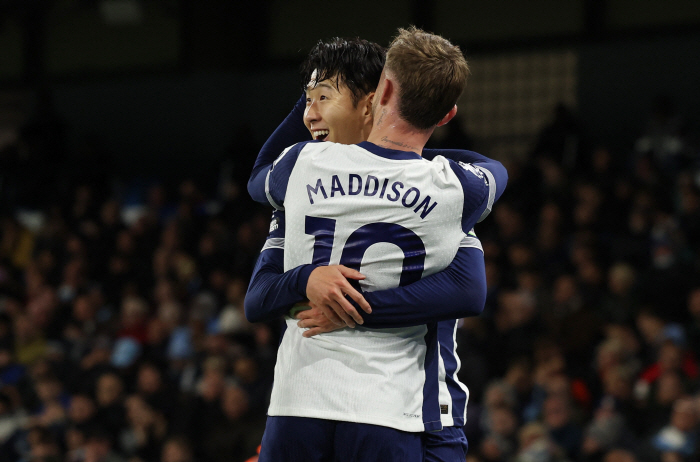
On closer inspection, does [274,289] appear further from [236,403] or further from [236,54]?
[236,54]

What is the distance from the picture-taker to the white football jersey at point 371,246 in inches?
95.4

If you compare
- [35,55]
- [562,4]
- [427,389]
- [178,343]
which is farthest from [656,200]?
[35,55]

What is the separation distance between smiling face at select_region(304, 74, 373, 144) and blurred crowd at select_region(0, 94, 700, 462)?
15.2 feet

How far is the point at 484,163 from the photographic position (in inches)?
107

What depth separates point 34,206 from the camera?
14133 mm

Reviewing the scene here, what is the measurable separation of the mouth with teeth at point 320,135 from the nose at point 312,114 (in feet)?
0.11

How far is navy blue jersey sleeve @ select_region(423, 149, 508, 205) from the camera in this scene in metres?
2.66

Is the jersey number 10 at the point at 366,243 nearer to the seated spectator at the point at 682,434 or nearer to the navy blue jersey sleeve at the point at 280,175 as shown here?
the navy blue jersey sleeve at the point at 280,175

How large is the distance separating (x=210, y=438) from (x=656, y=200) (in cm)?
486

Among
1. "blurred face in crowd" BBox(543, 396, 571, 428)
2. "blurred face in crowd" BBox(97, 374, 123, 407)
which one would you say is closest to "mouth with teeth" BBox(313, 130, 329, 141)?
"blurred face in crowd" BBox(543, 396, 571, 428)

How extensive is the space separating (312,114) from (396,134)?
403 mm

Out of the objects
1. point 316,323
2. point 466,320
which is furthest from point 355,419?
point 466,320

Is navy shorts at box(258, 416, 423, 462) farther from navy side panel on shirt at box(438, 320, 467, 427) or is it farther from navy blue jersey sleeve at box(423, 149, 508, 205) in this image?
navy blue jersey sleeve at box(423, 149, 508, 205)

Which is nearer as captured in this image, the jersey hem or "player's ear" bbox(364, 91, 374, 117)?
the jersey hem
